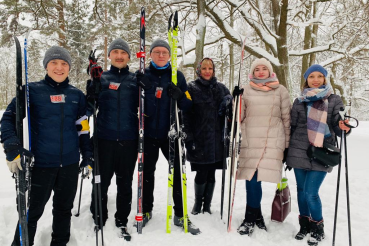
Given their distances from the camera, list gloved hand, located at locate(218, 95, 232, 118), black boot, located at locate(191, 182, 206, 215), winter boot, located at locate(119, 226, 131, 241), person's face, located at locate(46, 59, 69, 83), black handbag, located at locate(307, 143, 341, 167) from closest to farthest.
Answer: person's face, located at locate(46, 59, 69, 83), black handbag, located at locate(307, 143, 341, 167), winter boot, located at locate(119, 226, 131, 241), gloved hand, located at locate(218, 95, 232, 118), black boot, located at locate(191, 182, 206, 215)

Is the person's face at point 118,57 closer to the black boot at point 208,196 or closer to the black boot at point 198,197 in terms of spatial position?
the black boot at point 198,197

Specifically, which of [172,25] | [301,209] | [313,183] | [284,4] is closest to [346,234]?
[301,209]

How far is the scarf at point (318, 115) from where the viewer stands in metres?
2.74

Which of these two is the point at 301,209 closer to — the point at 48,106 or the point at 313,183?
the point at 313,183

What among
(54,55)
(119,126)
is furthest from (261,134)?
(54,55)

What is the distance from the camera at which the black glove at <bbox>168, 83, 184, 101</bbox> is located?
288 centimetres

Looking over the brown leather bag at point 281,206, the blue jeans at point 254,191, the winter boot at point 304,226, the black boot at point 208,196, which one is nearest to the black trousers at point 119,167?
the black boot at point 208,196

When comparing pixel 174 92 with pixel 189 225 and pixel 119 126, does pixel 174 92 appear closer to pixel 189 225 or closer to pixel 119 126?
pixel 119 126

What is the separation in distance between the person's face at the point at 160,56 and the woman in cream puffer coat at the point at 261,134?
1.05 meters

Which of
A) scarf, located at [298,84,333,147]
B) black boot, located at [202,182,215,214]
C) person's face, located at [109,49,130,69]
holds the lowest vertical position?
black boot, located at [202,182,215,214]

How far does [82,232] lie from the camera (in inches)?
112

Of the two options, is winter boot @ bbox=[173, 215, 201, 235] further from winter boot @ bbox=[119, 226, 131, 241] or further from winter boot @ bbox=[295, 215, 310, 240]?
winter boot @ bbox=[295, 215, 310, 240]

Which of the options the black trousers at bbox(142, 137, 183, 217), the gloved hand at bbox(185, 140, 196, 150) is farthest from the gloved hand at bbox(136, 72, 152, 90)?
the gloved hand at bbox(185, 140, 196, 150)

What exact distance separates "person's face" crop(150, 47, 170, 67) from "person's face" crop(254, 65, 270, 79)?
1.09 m
